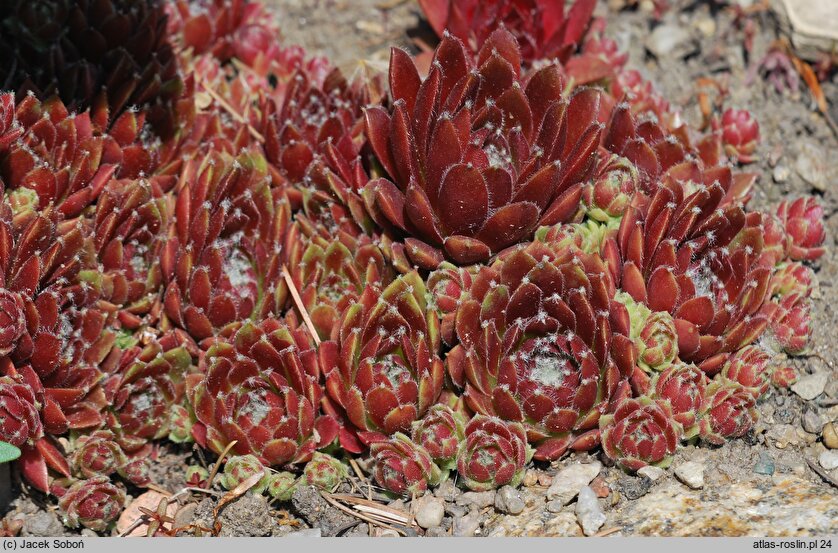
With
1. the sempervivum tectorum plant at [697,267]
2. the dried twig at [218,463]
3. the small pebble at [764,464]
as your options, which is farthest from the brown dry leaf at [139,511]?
the small pebble at [764,464]

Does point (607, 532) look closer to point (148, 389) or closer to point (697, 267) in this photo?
point (697, 267)

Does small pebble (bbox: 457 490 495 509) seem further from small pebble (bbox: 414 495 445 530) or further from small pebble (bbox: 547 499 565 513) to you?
small pebble (bbox: 547 499 565 513)

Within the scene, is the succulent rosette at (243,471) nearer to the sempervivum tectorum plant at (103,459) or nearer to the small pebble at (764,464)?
the sempervivum tectorum plant at (103,459)

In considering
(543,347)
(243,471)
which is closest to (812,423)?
(543,347)

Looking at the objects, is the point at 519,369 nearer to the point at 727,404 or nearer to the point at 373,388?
the point at 373,388

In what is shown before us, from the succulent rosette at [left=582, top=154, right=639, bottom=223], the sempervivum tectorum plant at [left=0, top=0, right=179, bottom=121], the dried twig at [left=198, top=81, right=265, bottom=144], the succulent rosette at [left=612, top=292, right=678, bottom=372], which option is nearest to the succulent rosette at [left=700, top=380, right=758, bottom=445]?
the succulent rosette at [left=612, top=292, right=678, bottom=372]
